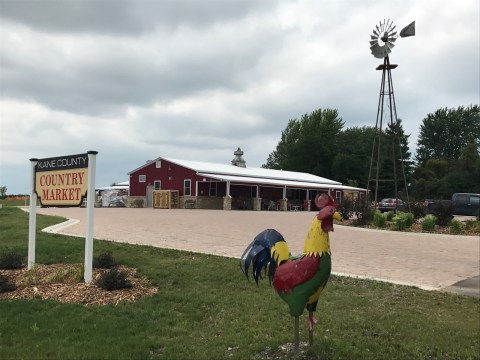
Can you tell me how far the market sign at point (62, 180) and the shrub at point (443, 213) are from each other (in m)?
15.1

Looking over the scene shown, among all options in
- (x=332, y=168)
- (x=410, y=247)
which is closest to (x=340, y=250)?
(x=410, y=247)

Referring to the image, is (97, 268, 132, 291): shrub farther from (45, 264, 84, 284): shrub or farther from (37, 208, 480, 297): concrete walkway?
(37, 208, 480, 297): concrete walkway

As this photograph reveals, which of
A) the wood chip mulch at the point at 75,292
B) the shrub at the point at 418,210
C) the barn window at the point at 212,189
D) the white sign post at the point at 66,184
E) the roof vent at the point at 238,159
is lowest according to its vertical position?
the wood chip mulch at the point at 75,292

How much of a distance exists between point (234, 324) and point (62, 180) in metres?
4.21

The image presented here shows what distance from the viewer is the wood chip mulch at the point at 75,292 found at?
632 cm

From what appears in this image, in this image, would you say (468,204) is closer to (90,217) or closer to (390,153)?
(90,217)

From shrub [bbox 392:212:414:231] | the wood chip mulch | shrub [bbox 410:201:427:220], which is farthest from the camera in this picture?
shrub [bbox 410:201:427:220]

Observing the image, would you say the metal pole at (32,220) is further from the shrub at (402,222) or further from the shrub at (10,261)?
the shrub at (402,222)

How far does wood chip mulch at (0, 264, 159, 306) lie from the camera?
20.7ft

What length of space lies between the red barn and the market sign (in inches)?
1107

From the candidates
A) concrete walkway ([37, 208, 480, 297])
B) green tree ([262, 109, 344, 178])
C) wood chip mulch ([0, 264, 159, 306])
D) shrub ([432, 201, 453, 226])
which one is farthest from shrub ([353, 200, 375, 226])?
green tree ([262, 109, 344, 178])

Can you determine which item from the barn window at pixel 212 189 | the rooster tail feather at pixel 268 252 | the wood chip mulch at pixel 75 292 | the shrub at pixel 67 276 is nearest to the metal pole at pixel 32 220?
the wood chip mulch at pixel 75 292

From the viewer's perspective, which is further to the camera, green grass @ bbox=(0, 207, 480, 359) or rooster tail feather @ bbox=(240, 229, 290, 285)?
green grass @ bbox=(0, 207, 480, 359)

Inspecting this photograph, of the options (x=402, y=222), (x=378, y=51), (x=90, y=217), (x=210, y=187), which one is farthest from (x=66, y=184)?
(x=210, y=187)
